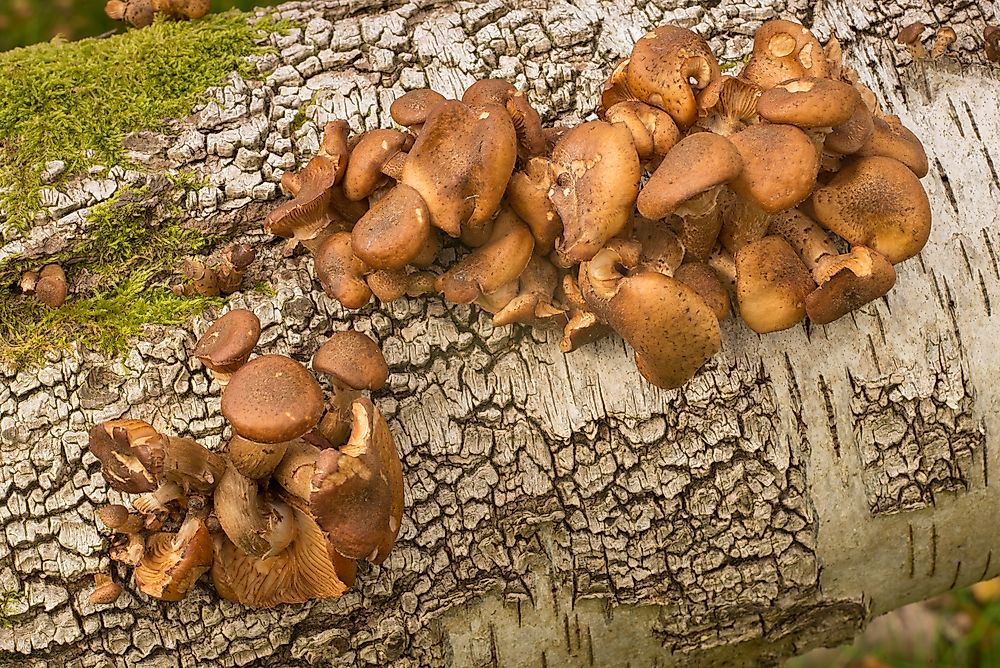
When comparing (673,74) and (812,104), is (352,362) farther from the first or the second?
(812,104)

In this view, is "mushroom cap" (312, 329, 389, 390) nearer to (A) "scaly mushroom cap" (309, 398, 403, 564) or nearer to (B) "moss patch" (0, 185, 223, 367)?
(A) "scaly mushroom cap" (309, 398, 403, 564)

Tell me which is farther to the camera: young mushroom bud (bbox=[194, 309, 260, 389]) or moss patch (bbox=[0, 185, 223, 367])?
moss patch (bbox=[0, 185, 223, 367])

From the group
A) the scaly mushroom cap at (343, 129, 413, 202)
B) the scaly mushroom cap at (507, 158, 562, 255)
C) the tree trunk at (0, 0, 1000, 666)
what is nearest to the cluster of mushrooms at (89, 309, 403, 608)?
the tree trunk at (0, 0, 1000, 666)

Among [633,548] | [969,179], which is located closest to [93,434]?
[633,548]

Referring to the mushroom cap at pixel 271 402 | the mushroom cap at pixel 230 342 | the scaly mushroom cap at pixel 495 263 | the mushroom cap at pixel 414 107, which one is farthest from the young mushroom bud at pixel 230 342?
the mushroom cap at pixel 414 107

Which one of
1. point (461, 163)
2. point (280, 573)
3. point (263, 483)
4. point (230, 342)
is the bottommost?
point (280, 573)

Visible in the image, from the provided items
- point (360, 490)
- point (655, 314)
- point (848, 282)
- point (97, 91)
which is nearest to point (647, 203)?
point (655, 314)
